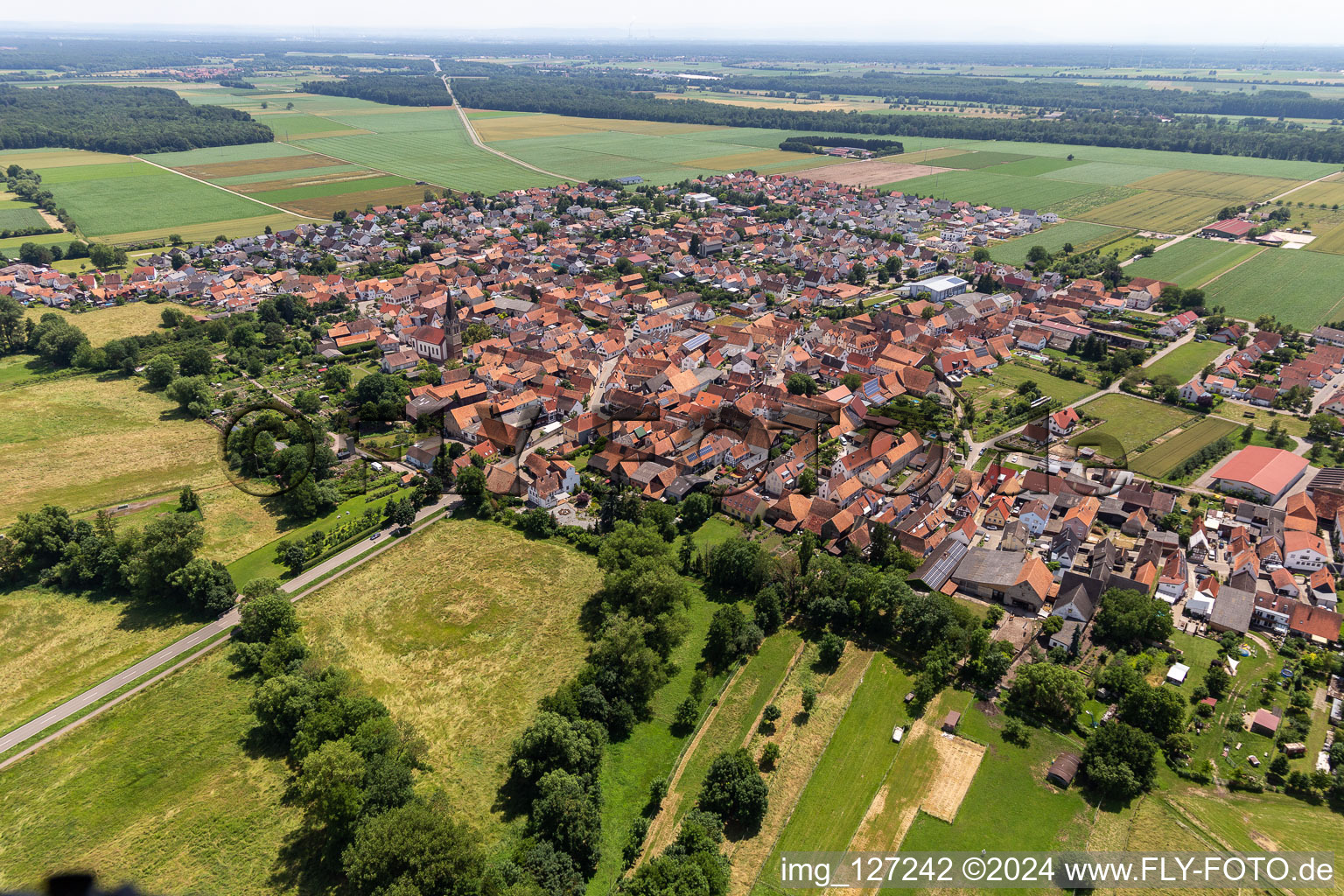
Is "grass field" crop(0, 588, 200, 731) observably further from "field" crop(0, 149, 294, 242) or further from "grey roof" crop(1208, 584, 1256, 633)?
"field" crop(0, 149, 294, 242)

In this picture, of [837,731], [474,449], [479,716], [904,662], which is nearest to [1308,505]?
[904,662]

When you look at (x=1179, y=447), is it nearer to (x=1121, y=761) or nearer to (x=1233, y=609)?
(x=1233, y=609)

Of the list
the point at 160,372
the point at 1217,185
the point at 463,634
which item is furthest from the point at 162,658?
the point at 1217,185

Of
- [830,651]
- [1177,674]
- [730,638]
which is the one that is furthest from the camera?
[730,638]

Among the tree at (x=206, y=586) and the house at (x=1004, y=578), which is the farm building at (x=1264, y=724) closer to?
the house at (x=1004, y=578)

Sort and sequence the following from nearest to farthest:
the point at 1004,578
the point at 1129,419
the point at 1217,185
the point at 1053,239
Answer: the point at 1004,578 < the point at 1129,419 < the point at 1053,239 < the point at 1217,185

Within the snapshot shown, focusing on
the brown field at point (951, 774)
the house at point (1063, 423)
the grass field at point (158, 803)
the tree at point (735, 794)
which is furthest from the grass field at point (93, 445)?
the house at point (1063, 423)

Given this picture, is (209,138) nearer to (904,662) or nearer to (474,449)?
(474,449)
